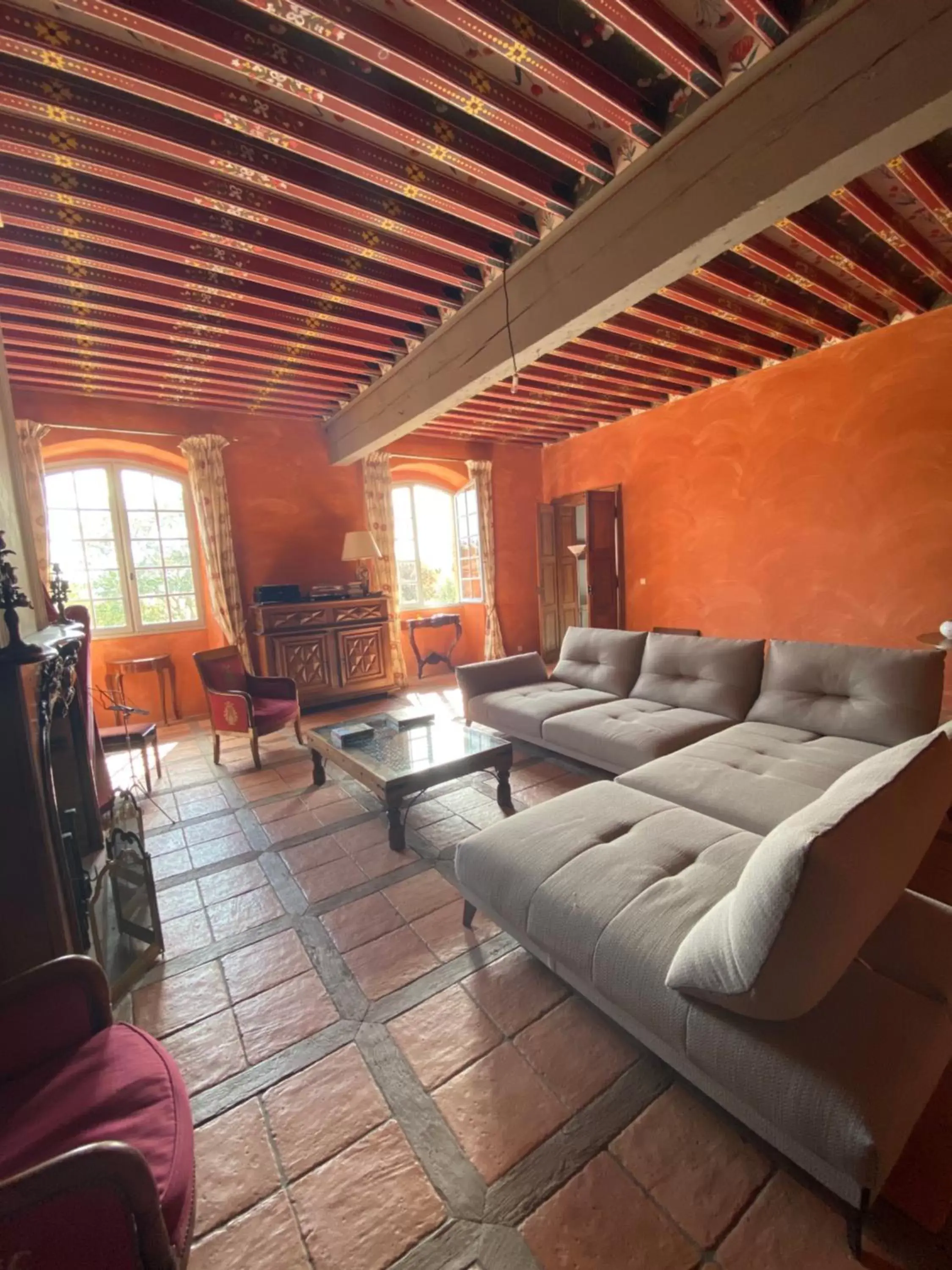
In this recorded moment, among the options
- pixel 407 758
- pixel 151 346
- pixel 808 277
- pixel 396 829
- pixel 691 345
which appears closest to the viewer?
pixel 396 829

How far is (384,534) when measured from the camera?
5.67 meters

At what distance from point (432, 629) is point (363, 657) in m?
1.61

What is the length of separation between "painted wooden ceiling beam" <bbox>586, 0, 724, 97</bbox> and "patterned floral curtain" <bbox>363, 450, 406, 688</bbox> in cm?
413

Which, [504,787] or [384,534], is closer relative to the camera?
[504,787]

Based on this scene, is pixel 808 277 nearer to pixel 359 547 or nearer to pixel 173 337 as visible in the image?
pixel 173 337

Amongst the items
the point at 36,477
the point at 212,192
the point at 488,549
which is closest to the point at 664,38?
the point at 212,192

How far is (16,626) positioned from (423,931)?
159 cm

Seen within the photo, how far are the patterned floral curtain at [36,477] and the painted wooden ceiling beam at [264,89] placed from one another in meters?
3.19

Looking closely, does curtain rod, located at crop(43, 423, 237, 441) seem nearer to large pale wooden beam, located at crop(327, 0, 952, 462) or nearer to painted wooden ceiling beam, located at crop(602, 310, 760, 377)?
large pale wooden beam, located at crop(327, 0, 952, 462)

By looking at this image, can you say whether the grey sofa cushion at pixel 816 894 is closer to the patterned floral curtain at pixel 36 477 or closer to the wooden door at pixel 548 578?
the patterned floral curtain at pixel 36 477

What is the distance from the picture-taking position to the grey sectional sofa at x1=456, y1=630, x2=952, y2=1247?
36.7 inches

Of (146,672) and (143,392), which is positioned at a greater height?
(143,392)

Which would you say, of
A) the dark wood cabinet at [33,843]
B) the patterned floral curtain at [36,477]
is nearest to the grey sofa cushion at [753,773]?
the dark wood cabinet at [33,843]

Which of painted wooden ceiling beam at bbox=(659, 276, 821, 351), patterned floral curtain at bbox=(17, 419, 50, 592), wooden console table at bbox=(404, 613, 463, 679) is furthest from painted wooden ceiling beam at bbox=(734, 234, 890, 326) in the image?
patterned floral curtain at bbox=(17, 419, 50, 592)
